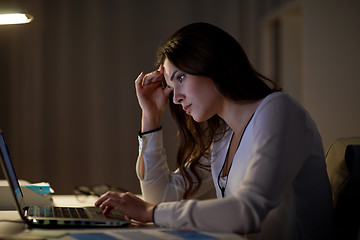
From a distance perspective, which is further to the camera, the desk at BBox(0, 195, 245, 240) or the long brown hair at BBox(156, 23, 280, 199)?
the long brown hair at BBox(156, 23, 280, 199)

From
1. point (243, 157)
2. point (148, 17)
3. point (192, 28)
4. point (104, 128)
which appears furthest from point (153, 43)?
point (243, 157)

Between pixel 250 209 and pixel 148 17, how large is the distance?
2.59 m

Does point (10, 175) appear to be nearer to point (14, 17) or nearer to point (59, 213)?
point (59, 213)

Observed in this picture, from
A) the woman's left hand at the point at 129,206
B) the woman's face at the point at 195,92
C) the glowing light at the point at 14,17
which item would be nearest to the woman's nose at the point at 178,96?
the woman's face at the point at 195,92

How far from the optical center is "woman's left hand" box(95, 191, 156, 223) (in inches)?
37.8

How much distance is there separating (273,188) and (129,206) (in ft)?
A: 1.18

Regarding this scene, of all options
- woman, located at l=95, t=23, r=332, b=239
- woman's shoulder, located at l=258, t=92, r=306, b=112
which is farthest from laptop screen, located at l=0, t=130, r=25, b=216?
woman's shoulder, located at l=258, t=92, r=306, b=112

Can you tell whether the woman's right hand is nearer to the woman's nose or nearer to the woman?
the woman

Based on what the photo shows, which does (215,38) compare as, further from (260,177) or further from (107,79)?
(107,79)

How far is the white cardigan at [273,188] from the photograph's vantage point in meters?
0.86

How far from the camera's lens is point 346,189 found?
3.54 ft

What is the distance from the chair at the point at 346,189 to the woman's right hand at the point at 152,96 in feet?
2.10

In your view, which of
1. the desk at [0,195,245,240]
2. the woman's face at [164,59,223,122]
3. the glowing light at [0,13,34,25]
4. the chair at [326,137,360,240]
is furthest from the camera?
the glowing light at [0,13,34,25]

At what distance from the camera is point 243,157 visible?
3.61ft
